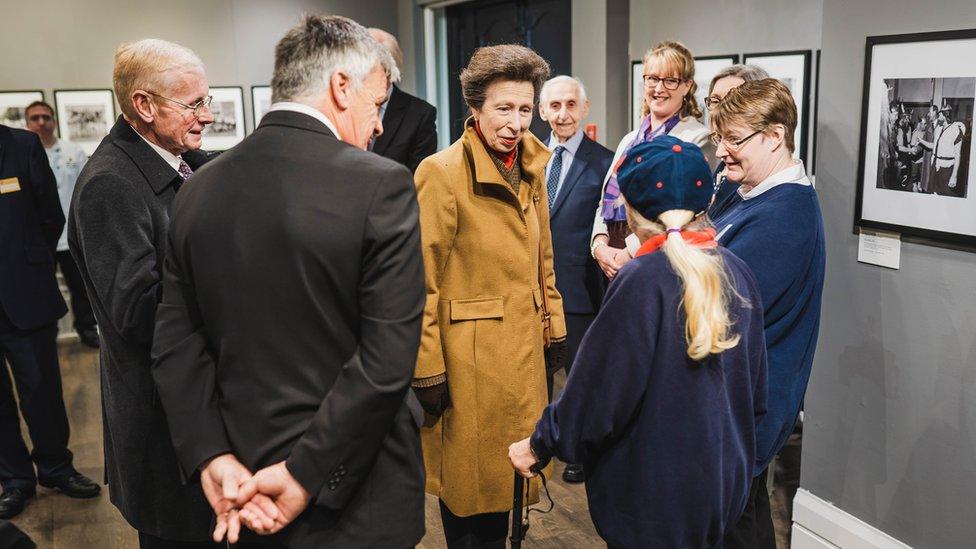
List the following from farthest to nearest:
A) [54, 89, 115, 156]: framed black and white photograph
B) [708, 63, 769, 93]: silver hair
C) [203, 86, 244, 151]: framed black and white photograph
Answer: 1. [203, 86, 244, 151]: framed black and white photograph
2. [54, 89, 115, 156]: framed black and white photograph
3. [708, 63, 769, 93]: silver hair

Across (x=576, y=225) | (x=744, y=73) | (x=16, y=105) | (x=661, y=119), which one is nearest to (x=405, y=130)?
(x=576, y=225)

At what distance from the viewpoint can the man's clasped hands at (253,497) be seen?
4.80ft

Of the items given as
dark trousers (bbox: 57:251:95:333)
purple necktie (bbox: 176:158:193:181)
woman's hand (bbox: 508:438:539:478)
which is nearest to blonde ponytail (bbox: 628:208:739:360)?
woman's hand (bbox: 508:438:539:478)

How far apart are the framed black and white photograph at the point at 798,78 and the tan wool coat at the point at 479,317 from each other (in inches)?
77.9

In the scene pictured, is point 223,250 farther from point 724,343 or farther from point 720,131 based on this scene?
point 720,131

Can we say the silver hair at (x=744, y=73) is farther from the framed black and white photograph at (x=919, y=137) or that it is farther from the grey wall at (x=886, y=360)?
the framed black and white photograph at (x=919, y=137)

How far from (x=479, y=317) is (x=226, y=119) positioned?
17.4ft

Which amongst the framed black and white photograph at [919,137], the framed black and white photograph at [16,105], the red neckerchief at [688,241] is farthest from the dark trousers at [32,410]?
the framed black and white photograph at [919,137]

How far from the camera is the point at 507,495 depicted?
2422mm

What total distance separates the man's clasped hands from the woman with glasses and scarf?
2.00 meters

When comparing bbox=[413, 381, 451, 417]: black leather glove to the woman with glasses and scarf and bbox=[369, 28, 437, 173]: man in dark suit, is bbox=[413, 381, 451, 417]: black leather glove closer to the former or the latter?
the woman with glasses and scarf

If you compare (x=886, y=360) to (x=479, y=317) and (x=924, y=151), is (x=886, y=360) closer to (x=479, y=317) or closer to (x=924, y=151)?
(x=924, y=151)

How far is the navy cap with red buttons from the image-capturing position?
5.15 feet

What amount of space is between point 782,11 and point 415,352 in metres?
3.26
